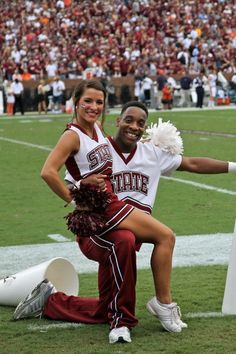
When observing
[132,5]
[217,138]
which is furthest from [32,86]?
[217,138]

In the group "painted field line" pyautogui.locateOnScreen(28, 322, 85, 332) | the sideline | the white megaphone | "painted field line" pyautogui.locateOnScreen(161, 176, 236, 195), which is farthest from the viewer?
"painted field line" pyautogui.locateOnScreen(161, 176, 236, 195)

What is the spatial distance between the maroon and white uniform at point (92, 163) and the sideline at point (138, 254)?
187 centimetres

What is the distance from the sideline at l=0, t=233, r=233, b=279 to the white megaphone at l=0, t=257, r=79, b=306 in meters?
0.84

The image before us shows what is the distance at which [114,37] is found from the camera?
38.2 meters

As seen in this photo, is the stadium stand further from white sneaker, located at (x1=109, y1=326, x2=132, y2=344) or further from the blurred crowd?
white sneaker, located at (x1=109, y1=326, x2=132, y2=344)

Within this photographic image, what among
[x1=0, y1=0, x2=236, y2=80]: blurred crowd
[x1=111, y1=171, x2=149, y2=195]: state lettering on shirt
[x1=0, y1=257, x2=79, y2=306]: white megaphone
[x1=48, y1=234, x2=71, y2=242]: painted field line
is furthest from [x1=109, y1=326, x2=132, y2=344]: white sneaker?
[x1=0, y1=0, x2=236, y2=80]: blurred crowd

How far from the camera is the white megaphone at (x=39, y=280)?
5824 mm

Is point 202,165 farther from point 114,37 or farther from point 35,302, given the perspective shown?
point 114,37

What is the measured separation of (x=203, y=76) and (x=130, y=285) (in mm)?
30200

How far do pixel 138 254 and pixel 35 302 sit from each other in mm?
2069

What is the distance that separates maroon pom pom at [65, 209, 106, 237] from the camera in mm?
4875

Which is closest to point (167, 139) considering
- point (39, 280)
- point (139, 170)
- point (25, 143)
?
point (139, 170)

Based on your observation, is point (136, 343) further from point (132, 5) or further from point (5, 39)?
point (132, 5)

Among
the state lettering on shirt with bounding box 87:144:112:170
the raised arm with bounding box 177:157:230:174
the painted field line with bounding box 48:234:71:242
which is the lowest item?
the painted field line with bounding box 48:234:71:242
